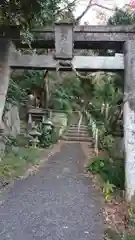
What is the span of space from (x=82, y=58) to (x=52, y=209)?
3328 mm

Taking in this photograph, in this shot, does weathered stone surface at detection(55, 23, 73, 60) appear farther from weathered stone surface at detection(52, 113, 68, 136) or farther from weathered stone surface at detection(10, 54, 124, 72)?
weathered stone surface at detection(52, 113, 68, 136)

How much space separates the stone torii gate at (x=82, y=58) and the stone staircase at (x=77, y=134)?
A: 8.31 meters

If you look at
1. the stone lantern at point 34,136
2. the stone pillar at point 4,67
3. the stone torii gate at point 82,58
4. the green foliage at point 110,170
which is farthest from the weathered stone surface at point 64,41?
the stone lantern at point 34,136

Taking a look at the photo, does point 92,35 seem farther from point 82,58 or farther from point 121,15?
point 121,15

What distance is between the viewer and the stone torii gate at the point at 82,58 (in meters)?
7.16

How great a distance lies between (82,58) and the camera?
7.62m

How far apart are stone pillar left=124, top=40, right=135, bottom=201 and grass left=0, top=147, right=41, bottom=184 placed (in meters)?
2.77

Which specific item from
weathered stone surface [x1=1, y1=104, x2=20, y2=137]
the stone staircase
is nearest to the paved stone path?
weathered stone surface [x1=1, y1=104, x2=20, y2=137]

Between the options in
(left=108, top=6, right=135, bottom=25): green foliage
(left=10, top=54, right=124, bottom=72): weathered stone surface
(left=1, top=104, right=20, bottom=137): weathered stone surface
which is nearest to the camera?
(left=10, top=54, right=124, bottom=72): weathered stone surface

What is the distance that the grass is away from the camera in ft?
26.8

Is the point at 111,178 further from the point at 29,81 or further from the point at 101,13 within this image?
the point at 101,13

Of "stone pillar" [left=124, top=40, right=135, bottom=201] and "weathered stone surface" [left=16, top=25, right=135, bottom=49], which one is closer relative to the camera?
"stone pillar" [left=124, top=40, right=135, bottom=201]

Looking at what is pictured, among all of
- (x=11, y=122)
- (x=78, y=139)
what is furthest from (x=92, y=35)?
(x=78, y=139)

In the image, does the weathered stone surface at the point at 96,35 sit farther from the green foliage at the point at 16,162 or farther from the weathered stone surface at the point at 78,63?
the green foliage at the point at 16,162
